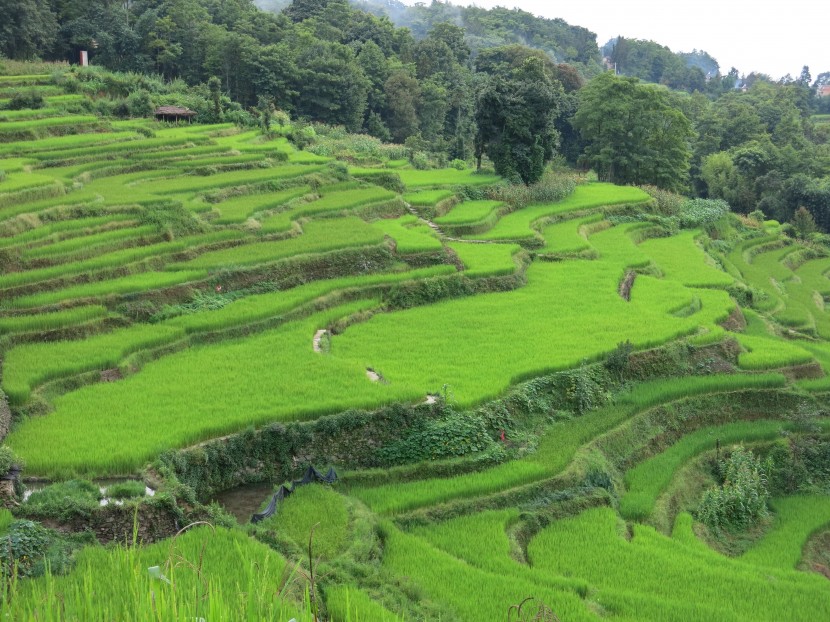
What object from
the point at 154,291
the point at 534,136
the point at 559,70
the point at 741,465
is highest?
the point at 559,70

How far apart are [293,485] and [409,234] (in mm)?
10687

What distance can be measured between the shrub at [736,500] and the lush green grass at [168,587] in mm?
6339

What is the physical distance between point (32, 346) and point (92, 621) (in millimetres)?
7862

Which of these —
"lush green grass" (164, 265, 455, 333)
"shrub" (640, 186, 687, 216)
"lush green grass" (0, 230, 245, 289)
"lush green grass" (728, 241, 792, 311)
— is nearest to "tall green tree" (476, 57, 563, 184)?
"shrub" (640, 186, 687, 216)

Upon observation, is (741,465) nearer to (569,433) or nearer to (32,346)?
(569,433)

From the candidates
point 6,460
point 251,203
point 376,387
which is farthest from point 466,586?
point 251,203

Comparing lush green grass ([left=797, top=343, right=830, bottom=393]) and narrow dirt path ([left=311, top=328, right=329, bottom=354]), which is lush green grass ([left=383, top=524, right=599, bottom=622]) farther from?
lush green grass ([left=797, top=343, right=830, bottom=393])

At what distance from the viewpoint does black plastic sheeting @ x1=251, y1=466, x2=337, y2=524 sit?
805 centimetres

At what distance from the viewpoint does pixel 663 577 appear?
801 centimetres

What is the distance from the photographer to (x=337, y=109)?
38062 mm

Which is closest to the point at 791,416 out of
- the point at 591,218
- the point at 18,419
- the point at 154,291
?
the point at 154,291

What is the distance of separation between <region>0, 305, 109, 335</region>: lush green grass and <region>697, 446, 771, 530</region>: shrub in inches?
353

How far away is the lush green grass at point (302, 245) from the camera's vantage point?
587 inches

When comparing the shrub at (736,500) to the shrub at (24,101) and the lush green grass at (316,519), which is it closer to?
the lush green grass at (316,519)
